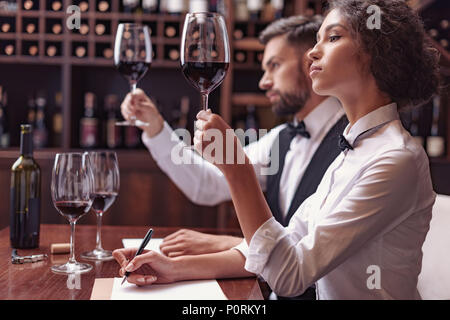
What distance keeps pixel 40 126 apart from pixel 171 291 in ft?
8.84

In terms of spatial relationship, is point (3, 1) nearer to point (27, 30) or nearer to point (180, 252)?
point (27, 30)

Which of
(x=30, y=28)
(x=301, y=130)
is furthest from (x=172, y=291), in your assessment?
(x=30, y=28)

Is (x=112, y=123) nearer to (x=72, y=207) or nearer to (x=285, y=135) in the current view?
(x=285, y=135)

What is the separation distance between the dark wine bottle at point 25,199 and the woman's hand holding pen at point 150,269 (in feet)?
1.15

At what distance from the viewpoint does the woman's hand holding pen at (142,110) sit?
164cm

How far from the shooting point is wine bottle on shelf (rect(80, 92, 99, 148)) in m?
3.22

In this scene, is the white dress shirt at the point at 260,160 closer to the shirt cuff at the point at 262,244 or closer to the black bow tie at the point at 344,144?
the black bow tie at the point at 344,144

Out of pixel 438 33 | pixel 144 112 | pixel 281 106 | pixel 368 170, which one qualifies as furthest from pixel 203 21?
pixel 438 33

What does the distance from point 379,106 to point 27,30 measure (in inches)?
104

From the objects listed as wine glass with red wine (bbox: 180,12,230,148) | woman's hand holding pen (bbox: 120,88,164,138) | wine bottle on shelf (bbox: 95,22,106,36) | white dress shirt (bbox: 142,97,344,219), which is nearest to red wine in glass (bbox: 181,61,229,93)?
wine glass with red wine (bbox: 180,12,230,148)

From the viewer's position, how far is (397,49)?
1.12 meters

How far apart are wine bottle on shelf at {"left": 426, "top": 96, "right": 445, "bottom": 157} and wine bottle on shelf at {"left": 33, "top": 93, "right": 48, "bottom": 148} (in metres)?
2.30

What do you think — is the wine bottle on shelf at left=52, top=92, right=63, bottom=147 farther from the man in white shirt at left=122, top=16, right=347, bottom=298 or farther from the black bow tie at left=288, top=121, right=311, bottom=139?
the black bow tie at left=288, top=121, right=311, bottom=139

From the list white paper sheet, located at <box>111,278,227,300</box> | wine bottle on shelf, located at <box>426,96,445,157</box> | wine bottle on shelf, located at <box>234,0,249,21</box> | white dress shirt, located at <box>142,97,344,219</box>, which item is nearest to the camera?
white paper sheet, located at <box>111,278,227,300</box>
